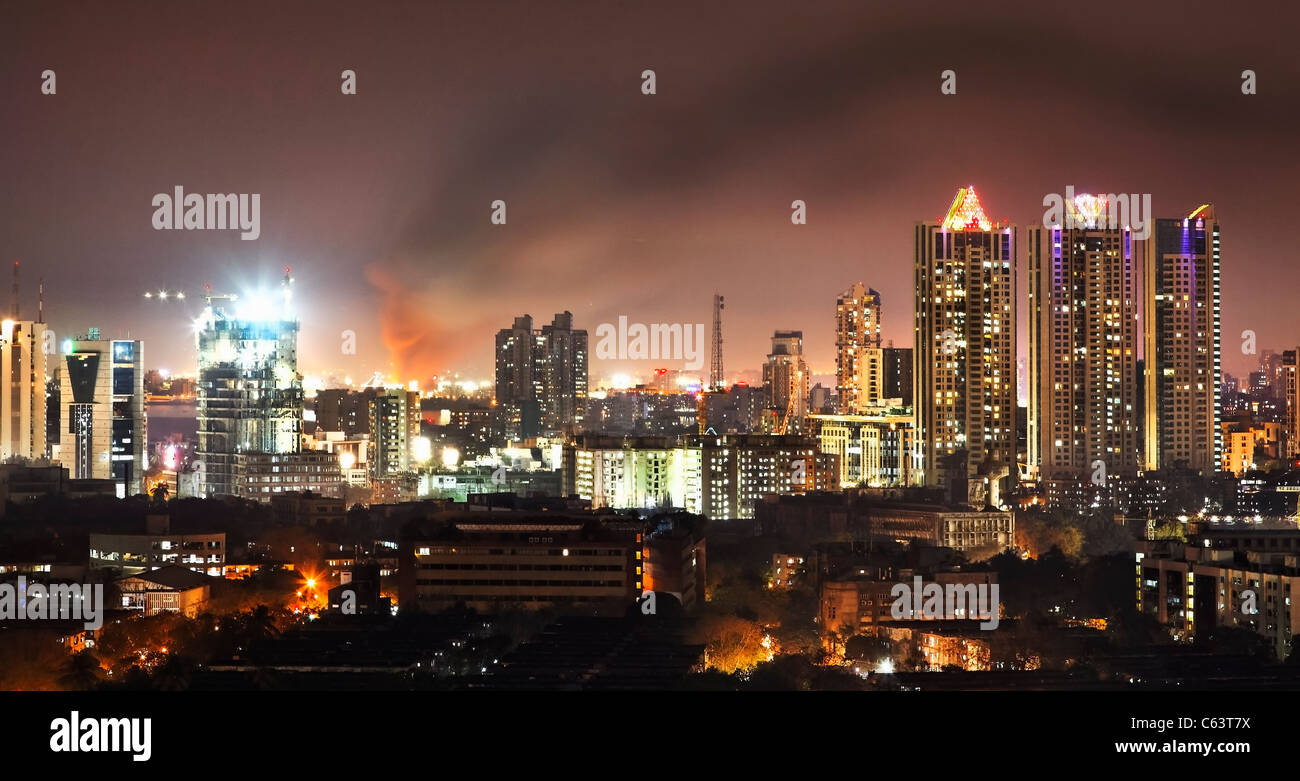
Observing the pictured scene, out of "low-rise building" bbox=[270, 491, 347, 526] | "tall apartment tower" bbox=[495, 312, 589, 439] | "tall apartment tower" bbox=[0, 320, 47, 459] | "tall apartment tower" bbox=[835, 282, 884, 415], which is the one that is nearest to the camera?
"low-rise building" bbox=[270, 491, 347, 526]

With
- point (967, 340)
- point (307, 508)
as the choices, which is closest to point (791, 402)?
point (967, 340)

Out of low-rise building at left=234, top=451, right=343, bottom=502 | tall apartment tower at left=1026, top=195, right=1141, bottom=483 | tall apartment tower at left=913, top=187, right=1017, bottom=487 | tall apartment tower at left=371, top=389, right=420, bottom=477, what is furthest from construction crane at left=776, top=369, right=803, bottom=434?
low-rise building at left=234, top=451, right=343, bottom=502

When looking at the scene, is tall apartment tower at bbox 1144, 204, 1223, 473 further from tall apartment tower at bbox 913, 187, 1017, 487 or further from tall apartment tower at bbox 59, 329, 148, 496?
tall apartment tower at bbox 59, 329, 148, 496

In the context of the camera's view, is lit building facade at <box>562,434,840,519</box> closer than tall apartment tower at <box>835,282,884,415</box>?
Yes

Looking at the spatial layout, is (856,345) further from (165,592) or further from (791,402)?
(165,592)
